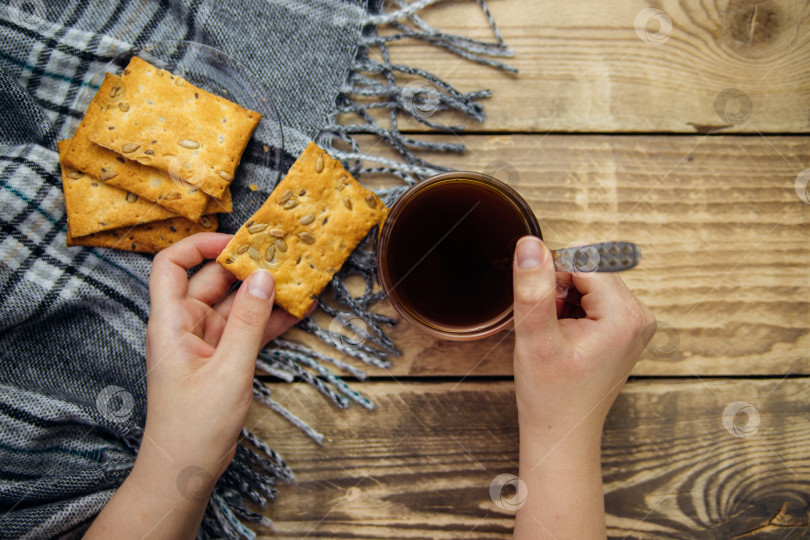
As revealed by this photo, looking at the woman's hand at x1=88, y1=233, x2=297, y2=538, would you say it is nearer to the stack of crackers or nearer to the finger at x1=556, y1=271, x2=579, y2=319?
the stack of crackers

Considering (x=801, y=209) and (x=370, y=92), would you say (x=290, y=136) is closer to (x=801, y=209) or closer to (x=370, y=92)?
(x=370, y=92)

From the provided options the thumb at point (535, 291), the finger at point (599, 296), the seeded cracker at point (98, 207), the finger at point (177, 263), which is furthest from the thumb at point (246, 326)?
the finger at point (599, 296)

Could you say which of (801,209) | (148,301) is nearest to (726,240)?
(801,209)

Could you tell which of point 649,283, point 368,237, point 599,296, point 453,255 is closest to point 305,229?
point 368,237

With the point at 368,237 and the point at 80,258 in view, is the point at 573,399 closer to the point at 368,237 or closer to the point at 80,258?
the point at 368,237

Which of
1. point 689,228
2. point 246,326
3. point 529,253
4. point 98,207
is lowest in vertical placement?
point 246,326

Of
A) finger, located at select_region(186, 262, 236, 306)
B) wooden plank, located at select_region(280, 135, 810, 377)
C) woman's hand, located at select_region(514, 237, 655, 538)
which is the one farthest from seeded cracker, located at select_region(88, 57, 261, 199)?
Result: woman's hand, located at select_region(514, 237, 655, 538)
